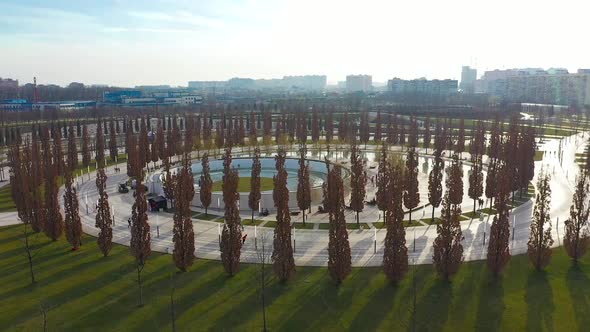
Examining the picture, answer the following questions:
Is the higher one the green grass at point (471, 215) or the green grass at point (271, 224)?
the green grass at point (471, 215)

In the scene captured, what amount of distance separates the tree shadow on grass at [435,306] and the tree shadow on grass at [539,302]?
10.4 ft

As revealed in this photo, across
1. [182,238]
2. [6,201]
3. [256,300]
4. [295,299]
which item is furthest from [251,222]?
[6,201]

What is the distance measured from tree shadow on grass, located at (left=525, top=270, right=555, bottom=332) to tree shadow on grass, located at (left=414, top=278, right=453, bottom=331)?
3.17 meters

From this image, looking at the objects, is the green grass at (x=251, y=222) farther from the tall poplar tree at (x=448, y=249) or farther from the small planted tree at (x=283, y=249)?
the tall poplar tree at (x=448, y=249)

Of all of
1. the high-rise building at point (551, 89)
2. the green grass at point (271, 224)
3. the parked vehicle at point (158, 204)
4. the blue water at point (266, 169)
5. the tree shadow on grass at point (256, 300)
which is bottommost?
the tree shadow on grass at point (256, 300)

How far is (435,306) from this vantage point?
19375 millimetres

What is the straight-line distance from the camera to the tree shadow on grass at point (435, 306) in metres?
17.9

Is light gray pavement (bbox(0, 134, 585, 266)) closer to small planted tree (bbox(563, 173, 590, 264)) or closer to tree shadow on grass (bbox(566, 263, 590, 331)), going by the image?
small planted tree (bbox(563, 173, 590, 264))

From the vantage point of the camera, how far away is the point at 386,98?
154m

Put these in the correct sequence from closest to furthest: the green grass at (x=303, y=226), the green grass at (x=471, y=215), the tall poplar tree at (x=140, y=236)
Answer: the tall poplar tree at (x=140, y=236) < the green grass at (x=303, y=226) < the green grass at (x=471, y=215)

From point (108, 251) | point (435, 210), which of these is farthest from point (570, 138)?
point (108, 251)

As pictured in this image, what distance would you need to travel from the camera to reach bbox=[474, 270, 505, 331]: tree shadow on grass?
704 inches

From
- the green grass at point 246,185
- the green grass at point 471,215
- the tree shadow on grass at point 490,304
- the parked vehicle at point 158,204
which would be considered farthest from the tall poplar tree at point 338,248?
the green grass at point 246,185

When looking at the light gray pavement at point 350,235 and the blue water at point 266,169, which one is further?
the blue water at point 266,169
